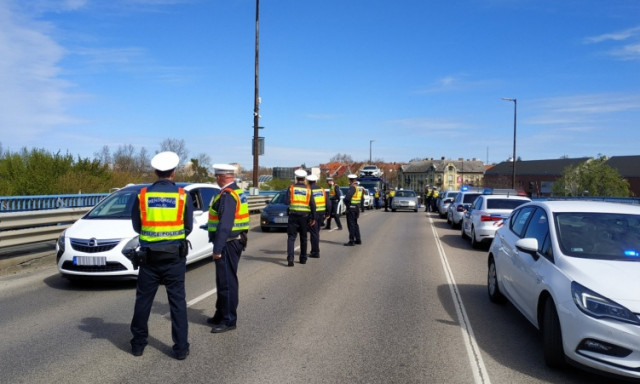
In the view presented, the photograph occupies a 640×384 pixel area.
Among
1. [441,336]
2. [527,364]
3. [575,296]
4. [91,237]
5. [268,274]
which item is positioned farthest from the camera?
[268,274]

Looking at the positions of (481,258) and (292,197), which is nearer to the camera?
(292,197)

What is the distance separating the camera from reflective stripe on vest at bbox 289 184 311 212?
34.3ft

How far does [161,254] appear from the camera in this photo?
4883mm

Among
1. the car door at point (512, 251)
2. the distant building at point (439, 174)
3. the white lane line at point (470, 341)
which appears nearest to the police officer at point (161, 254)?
the white lane line at point (470, 341)

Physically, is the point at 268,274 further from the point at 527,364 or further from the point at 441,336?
the point at 527,364

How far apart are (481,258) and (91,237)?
333 inches

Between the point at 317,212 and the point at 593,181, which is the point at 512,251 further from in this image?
the point at 593,181

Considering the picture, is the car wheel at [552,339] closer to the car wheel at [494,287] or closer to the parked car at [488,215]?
the car wheel at [494,287]

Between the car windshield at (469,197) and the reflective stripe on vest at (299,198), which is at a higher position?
the reflective stripe on vest at (299,198)

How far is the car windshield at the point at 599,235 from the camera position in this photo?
5.03 metres

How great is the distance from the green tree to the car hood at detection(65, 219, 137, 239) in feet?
137

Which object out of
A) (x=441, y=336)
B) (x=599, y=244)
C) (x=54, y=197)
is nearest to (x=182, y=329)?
(x=441, y=336)

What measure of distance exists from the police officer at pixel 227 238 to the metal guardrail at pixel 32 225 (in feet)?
19.0

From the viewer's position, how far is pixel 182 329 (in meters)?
4.90
